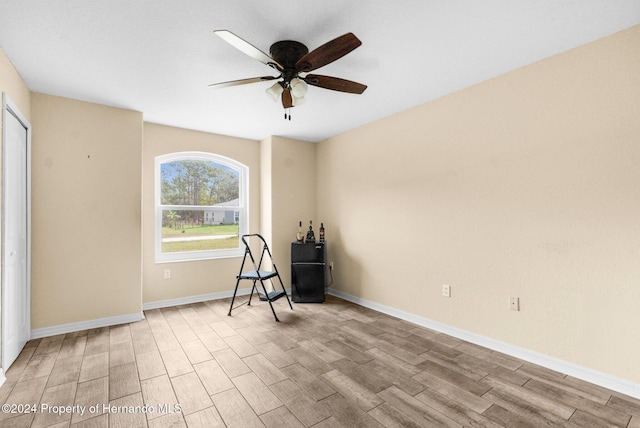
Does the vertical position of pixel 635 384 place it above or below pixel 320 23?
below

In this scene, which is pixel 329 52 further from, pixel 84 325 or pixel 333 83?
pixel 84 325

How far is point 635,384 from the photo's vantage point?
203cm

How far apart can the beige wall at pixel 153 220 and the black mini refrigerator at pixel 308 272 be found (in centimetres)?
99

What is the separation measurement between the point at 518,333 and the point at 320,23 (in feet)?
9.62

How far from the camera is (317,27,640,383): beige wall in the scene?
2.09 meters

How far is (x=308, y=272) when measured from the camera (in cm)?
430

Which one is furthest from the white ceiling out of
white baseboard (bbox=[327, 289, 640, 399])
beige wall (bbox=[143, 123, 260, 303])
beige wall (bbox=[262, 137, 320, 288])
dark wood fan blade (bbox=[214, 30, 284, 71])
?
white baseboard (bbox=[327, 289, 640, 399])

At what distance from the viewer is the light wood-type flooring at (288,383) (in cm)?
183

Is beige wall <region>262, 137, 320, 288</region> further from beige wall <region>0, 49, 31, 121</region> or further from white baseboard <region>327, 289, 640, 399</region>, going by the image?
beige wall <region>0, 49, 31, 121</region>

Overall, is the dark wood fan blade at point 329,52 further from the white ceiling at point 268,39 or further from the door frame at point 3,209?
the door frame at point 3,209

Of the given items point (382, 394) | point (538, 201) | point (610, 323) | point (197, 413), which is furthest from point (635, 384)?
point (197, 413)

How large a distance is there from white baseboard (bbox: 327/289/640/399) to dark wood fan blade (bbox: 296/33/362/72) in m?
2.77

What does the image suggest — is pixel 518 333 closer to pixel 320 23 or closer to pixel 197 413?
pixel 197 413

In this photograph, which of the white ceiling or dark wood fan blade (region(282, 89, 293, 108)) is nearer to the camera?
the white ceiling
